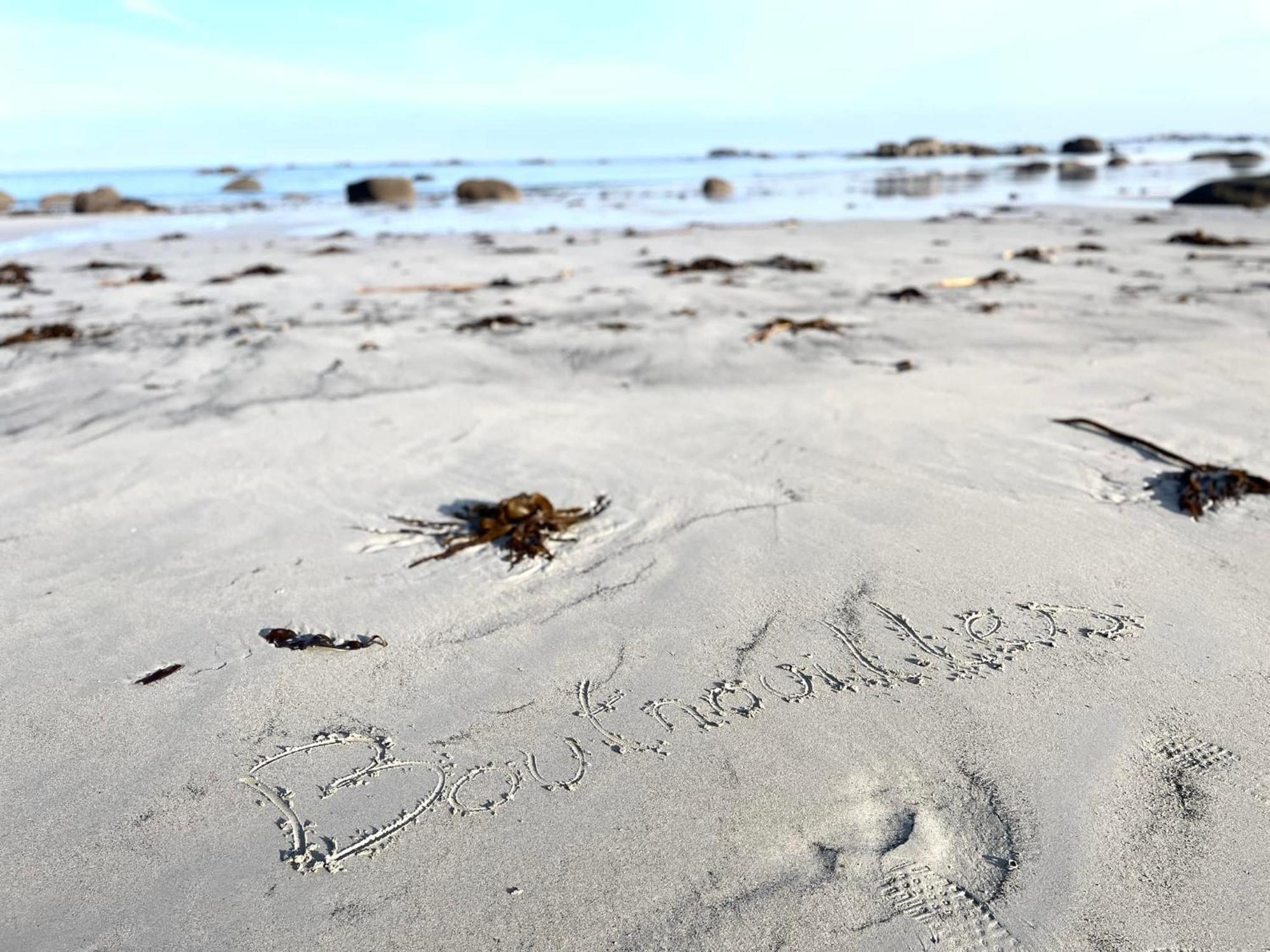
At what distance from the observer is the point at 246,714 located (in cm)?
191

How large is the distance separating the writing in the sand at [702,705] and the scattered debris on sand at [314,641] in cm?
35

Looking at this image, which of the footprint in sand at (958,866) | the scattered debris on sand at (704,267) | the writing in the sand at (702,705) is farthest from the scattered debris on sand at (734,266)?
the footprint in sand at (958,866)

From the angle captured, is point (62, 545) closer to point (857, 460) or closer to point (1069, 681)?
point (857, 460)

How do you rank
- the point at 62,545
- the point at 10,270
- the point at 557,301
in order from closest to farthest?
the point at 62,545 → the point at 557,301 → the point at 10,270

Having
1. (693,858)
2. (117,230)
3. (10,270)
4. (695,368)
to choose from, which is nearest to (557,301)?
(695,368)

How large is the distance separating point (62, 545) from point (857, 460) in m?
2.61

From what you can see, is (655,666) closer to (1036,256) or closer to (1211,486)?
(1211,486)

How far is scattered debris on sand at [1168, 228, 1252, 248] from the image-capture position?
849cm

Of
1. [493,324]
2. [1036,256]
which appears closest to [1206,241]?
[1036,256]

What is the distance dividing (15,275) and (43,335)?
448 cm

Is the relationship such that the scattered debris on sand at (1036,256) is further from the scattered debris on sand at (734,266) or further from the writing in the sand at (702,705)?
the writing in the sand at (702,705)

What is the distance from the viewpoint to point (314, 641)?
2.17 metres

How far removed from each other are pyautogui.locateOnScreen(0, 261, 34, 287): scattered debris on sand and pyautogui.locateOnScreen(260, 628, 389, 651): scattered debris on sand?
845 cm

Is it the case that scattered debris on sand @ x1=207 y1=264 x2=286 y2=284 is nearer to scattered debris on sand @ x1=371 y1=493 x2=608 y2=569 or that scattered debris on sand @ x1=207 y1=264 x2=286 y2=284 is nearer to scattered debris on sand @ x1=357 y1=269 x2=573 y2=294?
scattered debris on sand @ x1=357 y1=269 x2=573 y2=294
